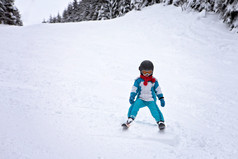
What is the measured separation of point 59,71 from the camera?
18.7 feet

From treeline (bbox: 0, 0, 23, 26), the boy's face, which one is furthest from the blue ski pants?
treeline (bbox: 0, 0, 23, 26)

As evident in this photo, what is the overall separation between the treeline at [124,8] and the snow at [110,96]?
3.91 feet

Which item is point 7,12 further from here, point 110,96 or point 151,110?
point 151,110

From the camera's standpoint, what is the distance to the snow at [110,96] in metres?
2.45

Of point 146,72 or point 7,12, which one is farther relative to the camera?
point 7,12

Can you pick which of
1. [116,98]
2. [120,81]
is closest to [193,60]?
[120,81]

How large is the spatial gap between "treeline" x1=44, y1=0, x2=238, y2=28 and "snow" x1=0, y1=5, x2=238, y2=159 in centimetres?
119

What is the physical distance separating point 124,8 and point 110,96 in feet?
75.6

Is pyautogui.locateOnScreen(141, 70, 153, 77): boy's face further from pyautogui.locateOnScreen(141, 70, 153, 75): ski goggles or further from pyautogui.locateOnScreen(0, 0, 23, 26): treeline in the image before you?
pyautogui.locateOnScreen(0, 0, 23, 26): treeline

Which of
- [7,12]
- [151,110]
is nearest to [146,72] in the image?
[151,110]

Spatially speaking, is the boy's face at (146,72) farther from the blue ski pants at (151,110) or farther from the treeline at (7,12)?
the treeline at (7,12)

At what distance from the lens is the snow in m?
2.45

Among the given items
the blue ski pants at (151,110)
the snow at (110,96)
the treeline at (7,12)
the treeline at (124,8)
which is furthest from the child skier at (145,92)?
the treeline at (7,12)

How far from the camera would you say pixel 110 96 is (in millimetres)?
4383
